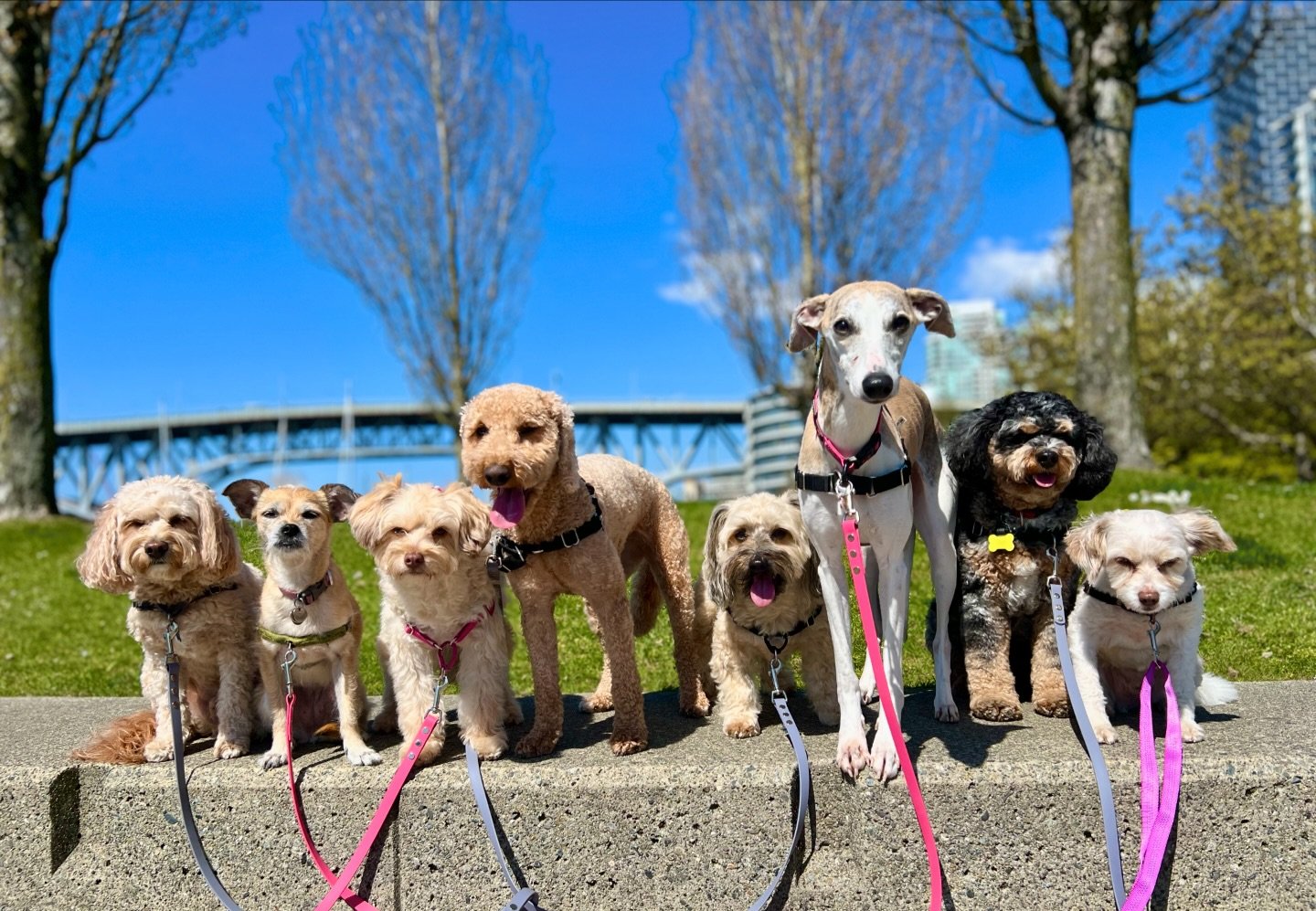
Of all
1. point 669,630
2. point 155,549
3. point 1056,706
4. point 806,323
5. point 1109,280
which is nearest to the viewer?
point 806,323

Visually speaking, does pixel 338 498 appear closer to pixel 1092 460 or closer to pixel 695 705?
pixel 695 705

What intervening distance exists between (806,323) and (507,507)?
55.5 inches

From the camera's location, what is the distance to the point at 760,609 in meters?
4.28

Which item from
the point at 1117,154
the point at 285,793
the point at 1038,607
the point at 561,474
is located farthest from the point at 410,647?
the point at 1117,154

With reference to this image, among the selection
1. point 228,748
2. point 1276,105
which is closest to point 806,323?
point 228,748

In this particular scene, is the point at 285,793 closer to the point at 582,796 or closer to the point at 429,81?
the point at 582,796

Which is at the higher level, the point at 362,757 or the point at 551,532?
the point at 551,532

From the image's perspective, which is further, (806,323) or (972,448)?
(972,448)

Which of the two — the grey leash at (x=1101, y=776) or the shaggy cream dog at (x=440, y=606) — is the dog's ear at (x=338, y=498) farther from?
the grey leash at (x=1101, y=776)

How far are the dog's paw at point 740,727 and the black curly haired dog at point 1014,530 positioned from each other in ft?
3.39

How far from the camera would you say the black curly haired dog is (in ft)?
13.5

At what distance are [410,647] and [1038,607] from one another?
2936 millimetres

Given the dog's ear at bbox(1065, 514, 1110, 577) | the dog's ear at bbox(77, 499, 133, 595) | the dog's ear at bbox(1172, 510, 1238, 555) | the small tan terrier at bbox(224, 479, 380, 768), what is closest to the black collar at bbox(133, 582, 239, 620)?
the dog's ear at bbox(77, 499, 133, 595)

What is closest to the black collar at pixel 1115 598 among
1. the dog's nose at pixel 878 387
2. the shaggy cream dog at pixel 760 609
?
the shaggy cream dog at pixel 760 609
